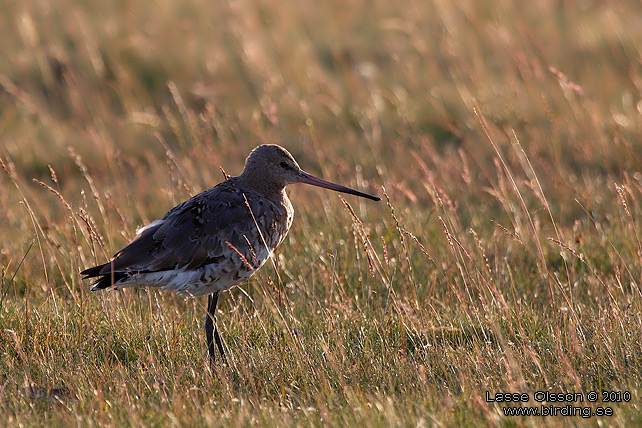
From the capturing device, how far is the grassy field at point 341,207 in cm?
408

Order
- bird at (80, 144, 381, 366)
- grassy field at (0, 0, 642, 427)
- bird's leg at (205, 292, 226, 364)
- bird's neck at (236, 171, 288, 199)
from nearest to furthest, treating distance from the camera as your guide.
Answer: grassy field at (0, 0, 642, 427) < bird's leg at (205, 292, 226, 364) < bird at (80, 144, 381, 366) < bird's neck at (236, 171, 288, 199)

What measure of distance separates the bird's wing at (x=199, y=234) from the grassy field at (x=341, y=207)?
29 cm

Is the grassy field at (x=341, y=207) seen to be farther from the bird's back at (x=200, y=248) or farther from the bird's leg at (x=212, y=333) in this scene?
the bird's back at (x=200, y=248)

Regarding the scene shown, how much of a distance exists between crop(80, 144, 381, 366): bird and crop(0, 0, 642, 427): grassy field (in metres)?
0.23

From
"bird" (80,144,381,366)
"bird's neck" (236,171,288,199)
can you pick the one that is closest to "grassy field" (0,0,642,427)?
"bird" (80,144,381,366)

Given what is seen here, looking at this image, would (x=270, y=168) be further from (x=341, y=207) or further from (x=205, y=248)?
(x=341, y=207)

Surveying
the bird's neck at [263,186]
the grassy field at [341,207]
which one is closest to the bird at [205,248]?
the bird's neck at [263,186]

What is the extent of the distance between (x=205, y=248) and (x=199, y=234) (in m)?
0.10

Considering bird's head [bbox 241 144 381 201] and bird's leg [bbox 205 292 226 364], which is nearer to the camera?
bird's leg [bbox 205 292 226 364]

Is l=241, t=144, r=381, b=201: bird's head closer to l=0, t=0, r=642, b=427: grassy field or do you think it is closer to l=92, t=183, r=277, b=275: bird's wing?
l=92, t=183, r=277, b=275: bird's wing

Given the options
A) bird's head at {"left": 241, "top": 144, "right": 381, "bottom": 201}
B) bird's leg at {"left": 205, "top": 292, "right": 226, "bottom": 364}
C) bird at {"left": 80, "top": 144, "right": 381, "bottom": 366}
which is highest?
bird's head at {"left": 241, "top": 144, "right": 381, "bottom": 201}

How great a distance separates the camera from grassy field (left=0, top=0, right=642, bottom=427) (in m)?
4.08

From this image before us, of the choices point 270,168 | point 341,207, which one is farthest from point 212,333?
point 341,207

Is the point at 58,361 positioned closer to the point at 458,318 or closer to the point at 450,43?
the point at 458,318
